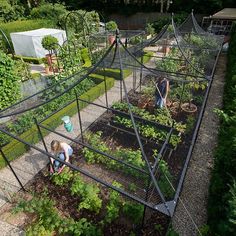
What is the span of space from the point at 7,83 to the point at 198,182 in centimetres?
648

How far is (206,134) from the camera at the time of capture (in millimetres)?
6496

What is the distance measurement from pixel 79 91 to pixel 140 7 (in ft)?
82.1

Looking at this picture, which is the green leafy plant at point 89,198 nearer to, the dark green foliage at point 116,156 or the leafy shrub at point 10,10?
the dark green foliage at point 116,156

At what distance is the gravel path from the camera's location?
161 inches

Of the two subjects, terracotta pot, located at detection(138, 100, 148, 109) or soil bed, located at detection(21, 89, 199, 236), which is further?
terracotta pot, located at detection(138, 100, 148, 109)

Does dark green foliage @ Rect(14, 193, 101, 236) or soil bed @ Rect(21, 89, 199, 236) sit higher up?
dark green foliage @ Rect(14, 193, 101, 236)

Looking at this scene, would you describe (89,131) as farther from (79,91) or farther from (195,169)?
(195,169)

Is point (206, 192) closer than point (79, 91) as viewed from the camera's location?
Yes

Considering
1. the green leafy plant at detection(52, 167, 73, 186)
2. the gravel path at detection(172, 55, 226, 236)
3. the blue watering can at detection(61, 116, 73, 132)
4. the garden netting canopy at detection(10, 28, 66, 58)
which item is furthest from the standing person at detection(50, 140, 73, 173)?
the garden netting canopy at detection(10, 28, 66, 58)

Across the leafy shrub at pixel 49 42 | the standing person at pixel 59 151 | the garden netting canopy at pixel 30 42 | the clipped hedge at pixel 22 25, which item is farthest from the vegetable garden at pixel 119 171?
the clipped hedge at pixel 22 25

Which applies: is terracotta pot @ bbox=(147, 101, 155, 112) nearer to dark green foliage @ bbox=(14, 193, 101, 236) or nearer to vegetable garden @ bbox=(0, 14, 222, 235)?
vegetable garden @ bbox=(0, 14, 222, 235)

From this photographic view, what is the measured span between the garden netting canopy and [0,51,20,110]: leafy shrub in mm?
8536

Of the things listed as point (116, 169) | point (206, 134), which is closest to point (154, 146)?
point (116, 169)

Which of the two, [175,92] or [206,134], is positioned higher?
[175,92]
